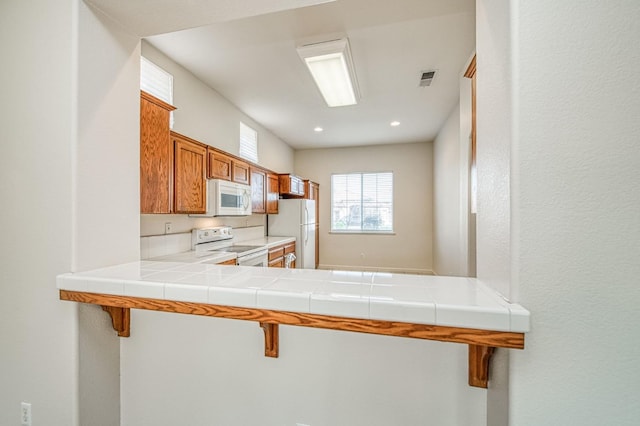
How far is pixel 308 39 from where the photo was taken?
96.0 inches

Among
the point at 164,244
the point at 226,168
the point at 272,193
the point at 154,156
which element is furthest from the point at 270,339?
the point at 272,193

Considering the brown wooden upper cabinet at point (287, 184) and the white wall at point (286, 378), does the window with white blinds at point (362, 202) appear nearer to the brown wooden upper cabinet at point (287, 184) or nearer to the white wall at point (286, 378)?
the brown wooden upper cabinet at point (287, 184)

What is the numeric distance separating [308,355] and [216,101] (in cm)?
338

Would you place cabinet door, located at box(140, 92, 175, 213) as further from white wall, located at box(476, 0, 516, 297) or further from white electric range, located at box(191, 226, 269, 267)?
white wall, located at box(476, 0, 516, 297)

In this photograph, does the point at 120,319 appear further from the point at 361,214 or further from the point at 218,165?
the point at 361,214

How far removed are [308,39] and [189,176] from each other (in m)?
1.64

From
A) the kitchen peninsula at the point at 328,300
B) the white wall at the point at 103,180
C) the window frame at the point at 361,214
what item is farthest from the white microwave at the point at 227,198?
the window frame at the point at 361,214

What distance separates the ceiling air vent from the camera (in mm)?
3045

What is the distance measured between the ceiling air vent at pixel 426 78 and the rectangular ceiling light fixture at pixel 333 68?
0.75 m

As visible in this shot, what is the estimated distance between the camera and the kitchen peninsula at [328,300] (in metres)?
0.78

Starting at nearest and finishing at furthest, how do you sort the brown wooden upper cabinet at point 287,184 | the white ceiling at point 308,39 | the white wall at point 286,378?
the white wall at point 286,378
the white ceiling at point 308,39
the brown wooden upper cabinet at point 287,184

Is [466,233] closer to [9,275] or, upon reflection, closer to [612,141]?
[612,141]

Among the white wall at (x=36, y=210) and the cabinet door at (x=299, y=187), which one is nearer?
the white wall at (x=36, y=210)

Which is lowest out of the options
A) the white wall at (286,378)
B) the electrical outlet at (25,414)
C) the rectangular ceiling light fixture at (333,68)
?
the electrical outlet at (25,414)
